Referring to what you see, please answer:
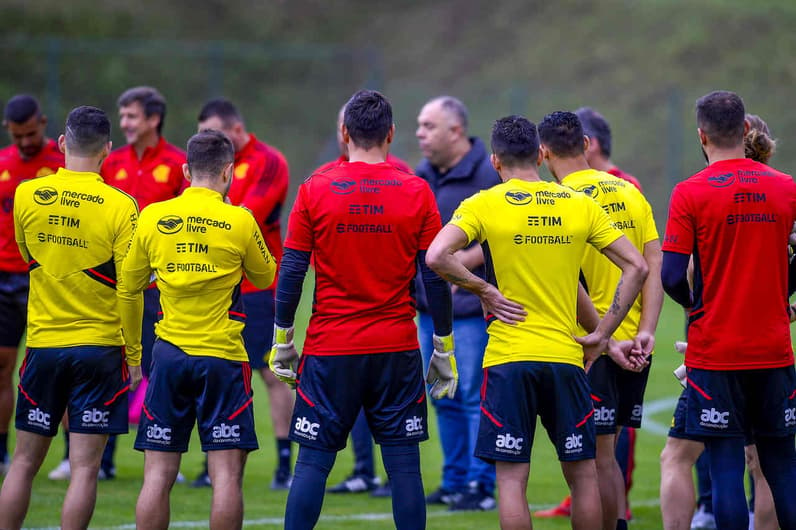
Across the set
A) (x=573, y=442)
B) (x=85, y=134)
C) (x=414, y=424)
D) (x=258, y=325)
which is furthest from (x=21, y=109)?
(x=573, y=442)

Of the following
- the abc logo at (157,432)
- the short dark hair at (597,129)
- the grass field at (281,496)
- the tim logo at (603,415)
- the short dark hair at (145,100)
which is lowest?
the grass field at (281,496)

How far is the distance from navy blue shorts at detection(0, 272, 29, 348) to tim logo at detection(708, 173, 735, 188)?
200 inches

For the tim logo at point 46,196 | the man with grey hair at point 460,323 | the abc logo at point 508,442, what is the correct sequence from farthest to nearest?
the man with grey hair at point 460,323 < the tim logo at point 46,196 < the abc logo at point 508,442

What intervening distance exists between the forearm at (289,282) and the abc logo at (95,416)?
111 cm

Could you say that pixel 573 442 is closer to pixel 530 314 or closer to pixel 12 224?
pixel 530 314

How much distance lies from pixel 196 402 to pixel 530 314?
1714mm

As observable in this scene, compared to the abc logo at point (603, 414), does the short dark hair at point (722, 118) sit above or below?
above

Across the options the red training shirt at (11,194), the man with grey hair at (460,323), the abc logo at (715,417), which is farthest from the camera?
the red training shirt at (11,194)

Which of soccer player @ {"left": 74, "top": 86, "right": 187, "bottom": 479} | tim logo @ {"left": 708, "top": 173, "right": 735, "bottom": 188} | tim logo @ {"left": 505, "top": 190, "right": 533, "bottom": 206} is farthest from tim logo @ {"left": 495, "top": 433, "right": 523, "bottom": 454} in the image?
soccer player @ {"left": 74, "top": 86, "right": 187, "bottom": 479}

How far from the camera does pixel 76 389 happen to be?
230 inches

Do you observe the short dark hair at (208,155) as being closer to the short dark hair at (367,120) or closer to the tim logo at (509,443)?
the short dark hair at (367,120)

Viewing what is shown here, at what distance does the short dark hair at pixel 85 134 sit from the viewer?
5.80 metres

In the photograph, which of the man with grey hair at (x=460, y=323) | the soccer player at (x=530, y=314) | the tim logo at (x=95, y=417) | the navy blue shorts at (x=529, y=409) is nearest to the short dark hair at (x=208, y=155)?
the soccer player at (x=530, y=314)

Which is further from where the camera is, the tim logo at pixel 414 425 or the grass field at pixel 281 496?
the grass field at pixel 281 496
